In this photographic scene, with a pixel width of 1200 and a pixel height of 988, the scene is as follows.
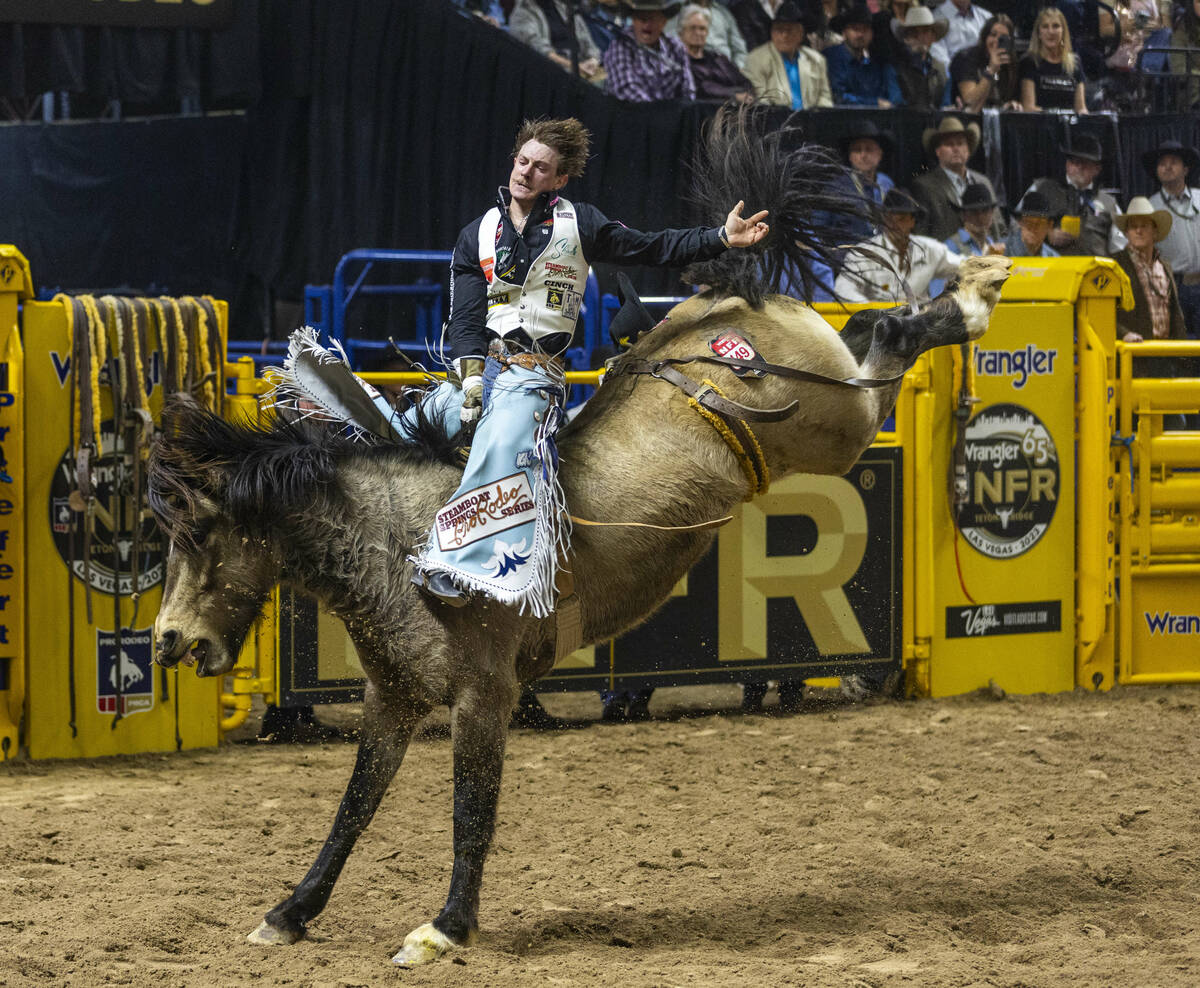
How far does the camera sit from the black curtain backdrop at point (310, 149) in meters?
10.4

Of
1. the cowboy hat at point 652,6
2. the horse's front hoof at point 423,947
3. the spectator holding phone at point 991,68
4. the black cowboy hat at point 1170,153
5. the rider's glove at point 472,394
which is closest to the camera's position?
the horse's front hoof at point 423,947

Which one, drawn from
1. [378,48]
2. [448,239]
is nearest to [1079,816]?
[448,239]

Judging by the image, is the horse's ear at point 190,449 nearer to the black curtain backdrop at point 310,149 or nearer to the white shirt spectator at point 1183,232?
the black curtain backdrop at point 310,149

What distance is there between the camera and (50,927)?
12.7 feet

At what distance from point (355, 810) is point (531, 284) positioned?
1.55 metres

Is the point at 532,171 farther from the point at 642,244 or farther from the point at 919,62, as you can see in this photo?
the point at 919,62

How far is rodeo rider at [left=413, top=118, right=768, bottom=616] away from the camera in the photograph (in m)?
3.96

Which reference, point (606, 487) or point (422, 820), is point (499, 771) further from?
point (422, 820)

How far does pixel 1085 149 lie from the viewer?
10969 mm

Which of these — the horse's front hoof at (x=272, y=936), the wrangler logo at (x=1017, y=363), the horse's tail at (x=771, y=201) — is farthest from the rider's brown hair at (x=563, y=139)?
the wrangler logo at (x=1017, y=363)

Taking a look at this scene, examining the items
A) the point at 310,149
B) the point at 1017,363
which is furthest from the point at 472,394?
the point at 310,149

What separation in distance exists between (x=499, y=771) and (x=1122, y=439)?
4.13m

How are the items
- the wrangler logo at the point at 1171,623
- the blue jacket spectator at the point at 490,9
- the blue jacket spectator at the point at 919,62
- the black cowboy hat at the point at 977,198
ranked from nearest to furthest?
the wrangler logo at the point at 1171,623 → the black cowboy hat at the point at 977,198 → the blue jacket spectator at the point at 490,9 → the blue jacket spectator at the point at 919,62

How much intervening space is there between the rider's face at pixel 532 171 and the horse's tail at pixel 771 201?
1.72 feet
